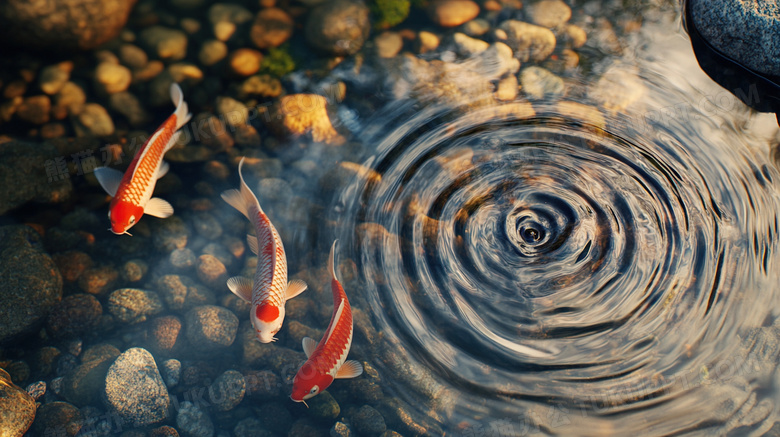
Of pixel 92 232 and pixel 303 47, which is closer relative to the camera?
pixel 92 232

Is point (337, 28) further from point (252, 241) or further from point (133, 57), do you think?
point (252, 241)

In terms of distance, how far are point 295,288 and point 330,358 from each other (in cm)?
69

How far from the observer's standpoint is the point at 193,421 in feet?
11.4

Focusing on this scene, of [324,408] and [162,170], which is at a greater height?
[162,170]

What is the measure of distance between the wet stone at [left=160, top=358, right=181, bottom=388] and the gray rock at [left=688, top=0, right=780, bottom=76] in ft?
20.9

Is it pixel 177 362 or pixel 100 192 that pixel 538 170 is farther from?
pixel 100 192

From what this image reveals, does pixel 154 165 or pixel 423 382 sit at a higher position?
pixel 154 165

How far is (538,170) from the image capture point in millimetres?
4223

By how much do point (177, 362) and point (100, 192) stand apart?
1.96m

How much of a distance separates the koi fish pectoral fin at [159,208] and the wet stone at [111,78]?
1659mm

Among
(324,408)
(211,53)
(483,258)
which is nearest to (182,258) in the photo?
(324,408)

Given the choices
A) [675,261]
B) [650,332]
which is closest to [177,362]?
[650,332]

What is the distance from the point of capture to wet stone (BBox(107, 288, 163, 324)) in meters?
3.86

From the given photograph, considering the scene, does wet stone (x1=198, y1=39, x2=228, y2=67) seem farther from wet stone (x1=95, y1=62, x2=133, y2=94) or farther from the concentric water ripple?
the concentric water ripple
